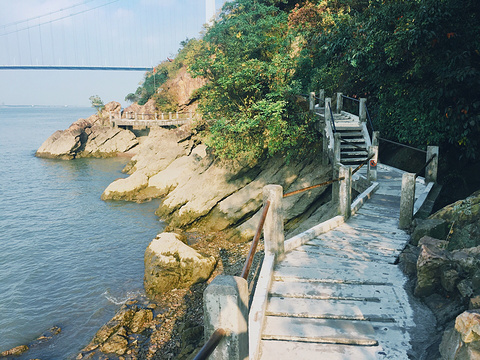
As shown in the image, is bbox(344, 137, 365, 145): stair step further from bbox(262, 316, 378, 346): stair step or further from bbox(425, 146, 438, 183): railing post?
bbox(262, 316, 378, 346): stair step

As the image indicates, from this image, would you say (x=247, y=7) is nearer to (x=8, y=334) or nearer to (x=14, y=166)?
(x=8, y=334)

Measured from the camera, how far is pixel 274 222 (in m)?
5.87

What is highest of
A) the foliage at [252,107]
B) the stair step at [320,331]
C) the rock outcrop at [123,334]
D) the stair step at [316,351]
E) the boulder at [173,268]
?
the foliage at [252,107]

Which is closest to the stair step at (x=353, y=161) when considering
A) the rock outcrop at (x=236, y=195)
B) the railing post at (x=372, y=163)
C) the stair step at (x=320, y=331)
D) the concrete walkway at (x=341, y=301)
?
the rock outcrop at (x=236, y=195)

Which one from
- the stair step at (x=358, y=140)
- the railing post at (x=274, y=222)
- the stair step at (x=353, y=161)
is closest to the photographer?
the railing post at (x=274, y=222)

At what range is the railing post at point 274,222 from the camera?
577 centimetres

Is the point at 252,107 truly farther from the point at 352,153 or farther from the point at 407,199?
the point at 407,199

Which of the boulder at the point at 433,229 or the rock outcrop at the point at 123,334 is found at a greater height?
the boulder at the point at 433,229

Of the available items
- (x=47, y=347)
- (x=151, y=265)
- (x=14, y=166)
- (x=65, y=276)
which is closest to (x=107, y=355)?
(x=47, y=347)

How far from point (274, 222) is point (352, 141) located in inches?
385

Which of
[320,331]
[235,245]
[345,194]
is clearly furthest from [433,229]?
[235,245]

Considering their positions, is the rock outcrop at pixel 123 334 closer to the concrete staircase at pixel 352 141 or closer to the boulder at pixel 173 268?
the boulder at pixel 173 268

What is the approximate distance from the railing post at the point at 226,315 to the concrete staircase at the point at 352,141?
11.8m

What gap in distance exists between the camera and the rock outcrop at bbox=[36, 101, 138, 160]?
144 feet
